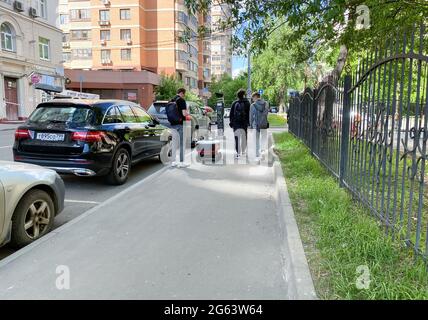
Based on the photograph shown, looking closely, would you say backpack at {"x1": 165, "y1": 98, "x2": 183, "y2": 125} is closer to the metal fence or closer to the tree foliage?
the tree foliage

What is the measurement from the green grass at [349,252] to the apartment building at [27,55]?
27181 millimetres

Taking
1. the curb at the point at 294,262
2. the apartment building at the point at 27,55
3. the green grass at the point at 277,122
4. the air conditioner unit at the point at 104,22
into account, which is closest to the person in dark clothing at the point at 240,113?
the curb at the point at 294,262

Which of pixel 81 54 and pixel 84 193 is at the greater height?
pixel 81 54

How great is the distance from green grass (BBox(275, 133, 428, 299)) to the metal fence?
167 mm

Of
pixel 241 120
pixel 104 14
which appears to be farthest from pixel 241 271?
pixel 104 14

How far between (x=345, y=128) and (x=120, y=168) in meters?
4.19

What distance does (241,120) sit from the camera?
415 inches

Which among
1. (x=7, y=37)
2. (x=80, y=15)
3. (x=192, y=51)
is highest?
(x=80, y=15)

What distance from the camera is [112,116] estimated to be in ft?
24.6

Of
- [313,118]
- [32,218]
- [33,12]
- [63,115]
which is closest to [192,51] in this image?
[33,12]

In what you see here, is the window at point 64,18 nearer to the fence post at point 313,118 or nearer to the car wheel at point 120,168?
the fence post at point 313,118

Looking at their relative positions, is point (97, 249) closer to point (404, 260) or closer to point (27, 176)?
point (27, 176)

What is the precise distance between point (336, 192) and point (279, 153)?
566cm

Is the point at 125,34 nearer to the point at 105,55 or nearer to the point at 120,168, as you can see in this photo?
the point at 105,55
